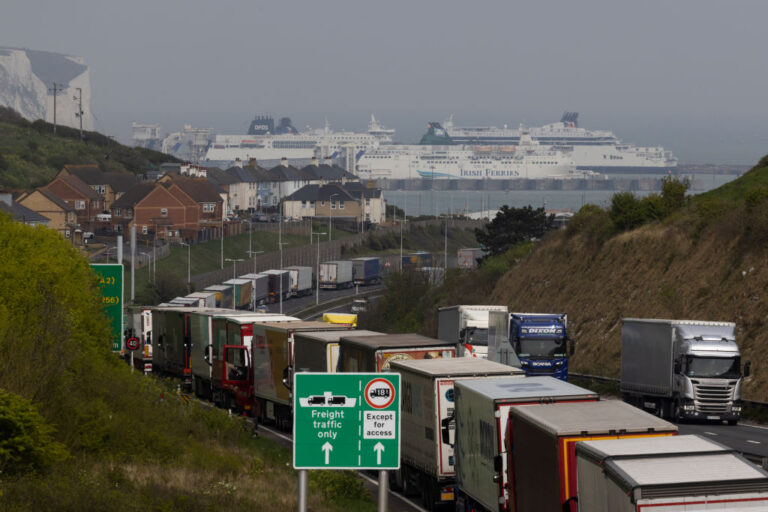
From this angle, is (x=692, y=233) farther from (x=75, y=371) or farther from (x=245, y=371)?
(x=75, y=371)

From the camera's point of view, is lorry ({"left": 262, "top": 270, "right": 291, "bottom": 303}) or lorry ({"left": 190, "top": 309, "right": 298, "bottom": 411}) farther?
lorry ({"left": 262, "top": 270, "right": 291, "bottom": 303})

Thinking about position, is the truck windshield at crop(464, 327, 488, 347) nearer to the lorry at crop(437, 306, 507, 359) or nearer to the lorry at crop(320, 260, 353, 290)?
the lorry at crop(437, 306, 507, 359)

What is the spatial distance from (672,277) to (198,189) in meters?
107

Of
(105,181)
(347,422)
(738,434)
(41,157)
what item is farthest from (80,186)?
(347,422)

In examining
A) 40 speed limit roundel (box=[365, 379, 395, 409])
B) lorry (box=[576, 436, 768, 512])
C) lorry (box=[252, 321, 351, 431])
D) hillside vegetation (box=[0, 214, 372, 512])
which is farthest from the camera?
lorry (box=[252, 321, 351, 431])

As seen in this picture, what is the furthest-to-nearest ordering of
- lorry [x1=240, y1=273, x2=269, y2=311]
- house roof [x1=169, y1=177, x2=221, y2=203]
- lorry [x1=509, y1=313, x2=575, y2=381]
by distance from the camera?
1. house roof [x1=169, y1=177, x2=221, y2=203]
2. lorry [x1=240, y1=273, x2=269, y2=311]
3. lorry [x1=509, y1=313, x2=575, y2=381]

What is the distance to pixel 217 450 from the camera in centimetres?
2441

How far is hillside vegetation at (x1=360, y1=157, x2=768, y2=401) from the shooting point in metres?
47.3

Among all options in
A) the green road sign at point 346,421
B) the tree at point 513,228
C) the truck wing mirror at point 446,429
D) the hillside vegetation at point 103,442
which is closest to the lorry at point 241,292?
the tree at point 513,228

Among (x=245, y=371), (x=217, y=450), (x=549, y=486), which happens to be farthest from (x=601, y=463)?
(x=245, y=371)

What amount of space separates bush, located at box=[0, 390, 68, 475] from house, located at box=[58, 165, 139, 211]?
139 metres

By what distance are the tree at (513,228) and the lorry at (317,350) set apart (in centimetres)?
7584

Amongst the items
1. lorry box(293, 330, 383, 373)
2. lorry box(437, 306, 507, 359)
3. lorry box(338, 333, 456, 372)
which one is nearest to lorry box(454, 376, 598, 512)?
lorry box(338, 333, 456, 372)

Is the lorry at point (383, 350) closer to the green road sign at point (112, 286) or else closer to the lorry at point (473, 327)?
the green road sign at point (112, 286)
